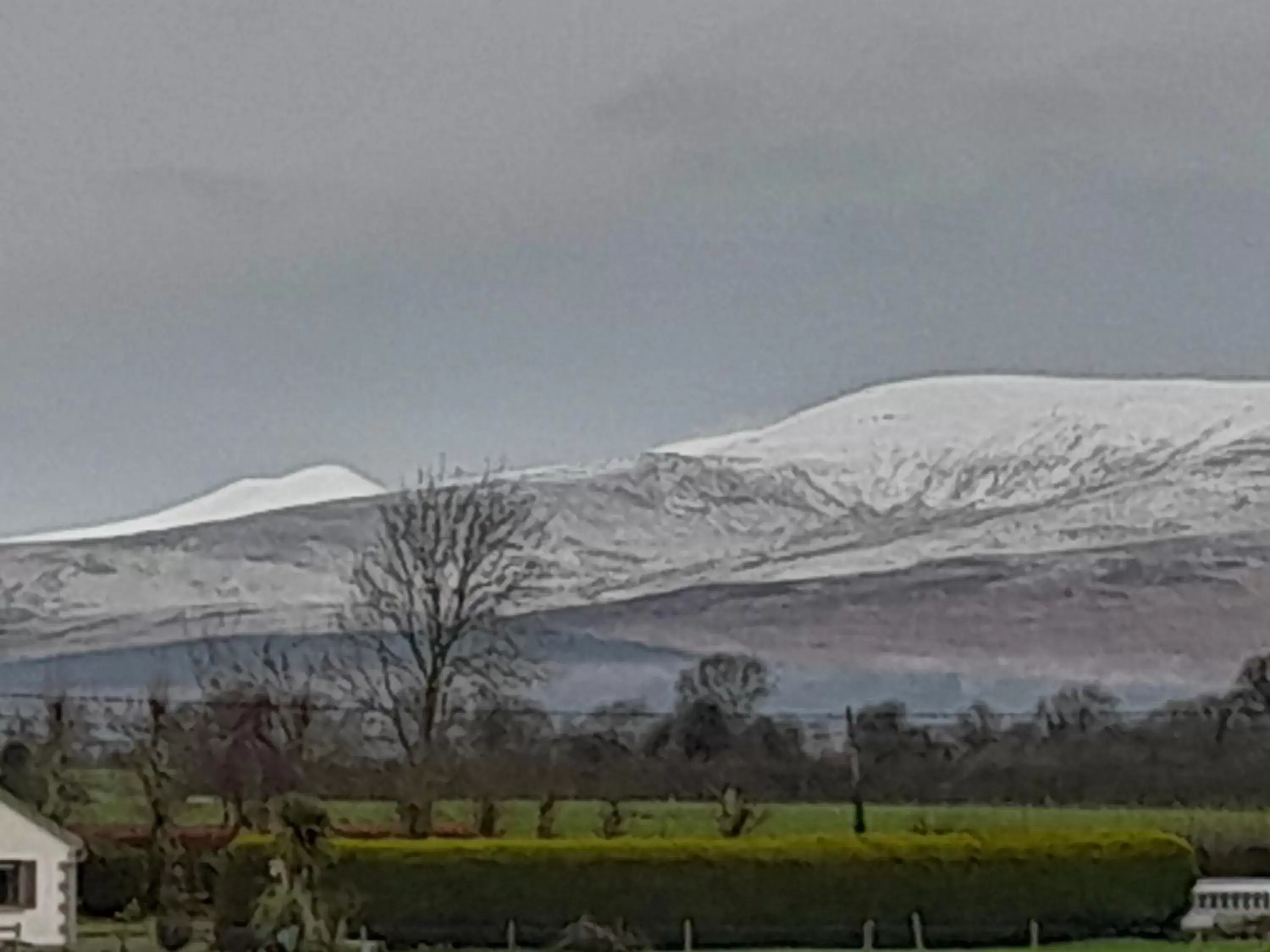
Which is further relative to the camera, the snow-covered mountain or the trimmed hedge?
the snow-covered mountain

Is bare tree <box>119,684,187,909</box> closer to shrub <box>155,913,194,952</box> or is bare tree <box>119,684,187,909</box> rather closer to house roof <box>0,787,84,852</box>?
shrub <box>155,913,194,952</box>

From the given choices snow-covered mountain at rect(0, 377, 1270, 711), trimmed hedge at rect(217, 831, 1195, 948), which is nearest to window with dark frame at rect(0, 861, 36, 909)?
trimmed hedge at rect(217, 831, 1195, 948)

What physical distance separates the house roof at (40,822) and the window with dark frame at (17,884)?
14.2 inches

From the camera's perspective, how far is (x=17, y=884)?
20469 millimetres

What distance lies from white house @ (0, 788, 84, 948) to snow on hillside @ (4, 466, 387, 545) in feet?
16.4

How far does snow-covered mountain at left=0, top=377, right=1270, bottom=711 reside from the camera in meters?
27.8

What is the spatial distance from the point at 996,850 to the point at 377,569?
1013cm

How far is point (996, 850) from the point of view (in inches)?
878

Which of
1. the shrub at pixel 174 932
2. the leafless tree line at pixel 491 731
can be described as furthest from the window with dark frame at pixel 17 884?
the leafless tree line at pixel 491 731

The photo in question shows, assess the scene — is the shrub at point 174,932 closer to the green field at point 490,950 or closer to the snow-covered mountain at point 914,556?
the green field at point 490,950

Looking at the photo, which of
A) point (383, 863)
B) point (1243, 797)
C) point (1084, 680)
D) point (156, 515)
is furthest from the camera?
point (1084, 680)

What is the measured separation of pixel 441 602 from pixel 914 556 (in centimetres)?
637

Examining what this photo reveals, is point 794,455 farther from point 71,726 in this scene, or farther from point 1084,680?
point 71,726

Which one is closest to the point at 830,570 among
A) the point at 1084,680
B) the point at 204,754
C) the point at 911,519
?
the point at 911,519
